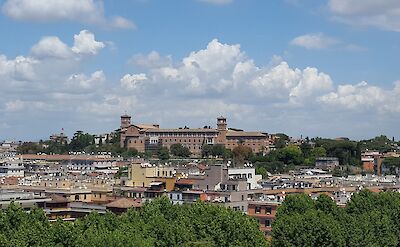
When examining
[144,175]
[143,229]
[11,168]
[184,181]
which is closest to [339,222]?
[143,229]

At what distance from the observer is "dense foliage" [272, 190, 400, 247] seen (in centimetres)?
4544

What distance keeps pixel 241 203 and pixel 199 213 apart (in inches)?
638

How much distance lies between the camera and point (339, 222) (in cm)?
5075

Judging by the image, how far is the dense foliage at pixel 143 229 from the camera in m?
36.7

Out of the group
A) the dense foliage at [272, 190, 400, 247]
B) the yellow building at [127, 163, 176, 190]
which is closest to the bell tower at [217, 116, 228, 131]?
the yellow building at [127, 163, 176, 190]

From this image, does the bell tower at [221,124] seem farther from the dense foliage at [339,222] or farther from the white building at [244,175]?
the dense foliage at [339,222]

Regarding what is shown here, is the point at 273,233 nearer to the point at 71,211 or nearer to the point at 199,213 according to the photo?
the point at 199,213

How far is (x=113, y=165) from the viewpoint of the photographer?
126438 mm

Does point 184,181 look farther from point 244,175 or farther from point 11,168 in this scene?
point 11,168

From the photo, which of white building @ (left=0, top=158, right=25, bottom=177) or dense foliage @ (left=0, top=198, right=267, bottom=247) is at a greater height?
white building @ (left=0, top=158, right=25, bottom=177)

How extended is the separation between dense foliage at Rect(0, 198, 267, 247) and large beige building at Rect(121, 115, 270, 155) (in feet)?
362

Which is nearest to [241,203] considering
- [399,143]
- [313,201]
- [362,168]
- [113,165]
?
[313,201]

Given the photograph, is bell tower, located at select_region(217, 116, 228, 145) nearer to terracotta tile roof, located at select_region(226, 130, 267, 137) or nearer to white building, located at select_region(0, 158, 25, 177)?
terracotta tile roof, located at select_region(226, 130, 267, 137)

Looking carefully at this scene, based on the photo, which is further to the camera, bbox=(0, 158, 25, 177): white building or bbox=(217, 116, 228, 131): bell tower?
bbox=(217, 116, 228, 131): bell tower
